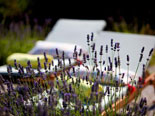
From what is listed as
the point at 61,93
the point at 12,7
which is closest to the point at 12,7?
the point at 12,7

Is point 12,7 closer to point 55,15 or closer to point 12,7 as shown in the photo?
point 12,7

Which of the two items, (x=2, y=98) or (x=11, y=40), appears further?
(x=11, y=40)

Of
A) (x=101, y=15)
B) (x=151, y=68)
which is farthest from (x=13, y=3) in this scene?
(x=151, y=68)

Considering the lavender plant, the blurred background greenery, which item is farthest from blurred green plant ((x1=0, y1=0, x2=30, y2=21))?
the lavender plant

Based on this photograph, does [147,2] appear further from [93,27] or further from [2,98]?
[2,98]

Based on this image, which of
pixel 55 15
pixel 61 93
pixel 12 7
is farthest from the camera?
pixel 55 15

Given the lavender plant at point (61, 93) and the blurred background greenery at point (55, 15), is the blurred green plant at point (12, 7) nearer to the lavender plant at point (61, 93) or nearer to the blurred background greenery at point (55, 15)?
the blurred background greenery at point (55, 15)

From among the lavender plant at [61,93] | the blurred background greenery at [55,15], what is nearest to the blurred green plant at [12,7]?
the blurred background greenery at [55,15]

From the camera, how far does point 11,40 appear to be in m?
6.58

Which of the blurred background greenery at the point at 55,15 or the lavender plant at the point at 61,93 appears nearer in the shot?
the lavender plant at the point at 61,93

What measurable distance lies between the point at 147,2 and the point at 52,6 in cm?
299

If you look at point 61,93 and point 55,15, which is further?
point 55,15

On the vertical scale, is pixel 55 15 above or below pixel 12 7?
below

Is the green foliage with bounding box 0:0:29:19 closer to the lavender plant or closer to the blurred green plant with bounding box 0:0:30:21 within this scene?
the blurred green plant with bounding box 0:0:30:21
